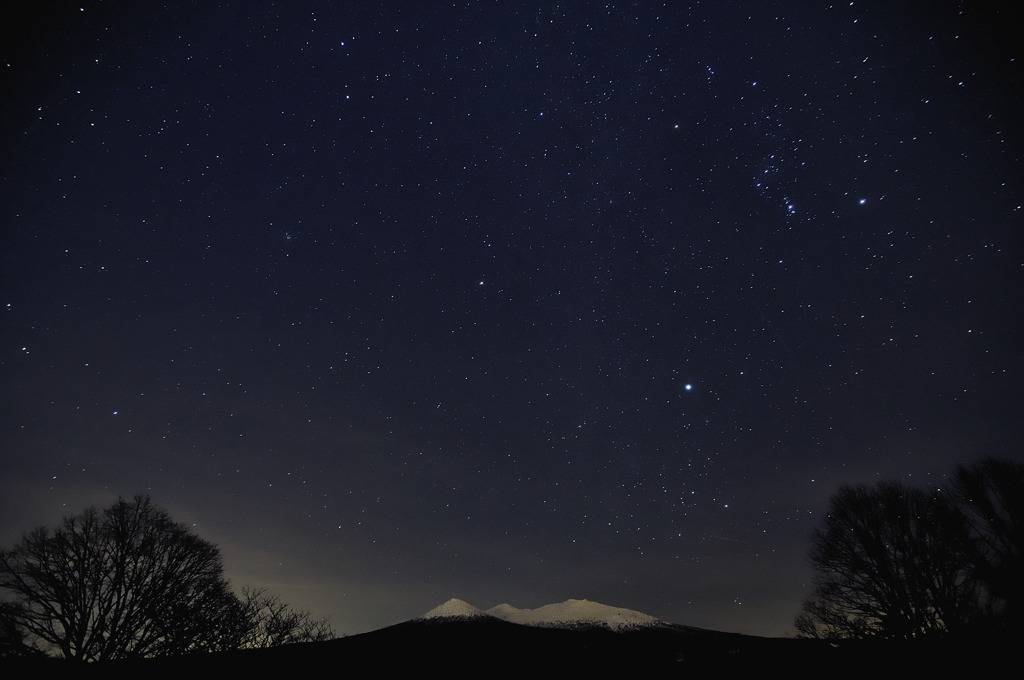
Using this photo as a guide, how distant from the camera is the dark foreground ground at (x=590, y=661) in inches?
292

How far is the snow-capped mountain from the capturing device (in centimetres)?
3800

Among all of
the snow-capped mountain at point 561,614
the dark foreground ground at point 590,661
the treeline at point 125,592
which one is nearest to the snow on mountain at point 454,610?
the snow-capped mountain at point 561,614

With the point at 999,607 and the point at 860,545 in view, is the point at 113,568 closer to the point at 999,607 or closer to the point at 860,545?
the point at 860,545

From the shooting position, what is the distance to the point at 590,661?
916cm

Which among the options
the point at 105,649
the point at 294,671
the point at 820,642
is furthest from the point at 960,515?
the point at 105,649

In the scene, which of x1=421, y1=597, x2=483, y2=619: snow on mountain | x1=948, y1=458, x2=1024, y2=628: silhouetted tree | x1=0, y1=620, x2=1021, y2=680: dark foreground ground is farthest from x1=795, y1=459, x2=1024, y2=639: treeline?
x1=421, y1=597, x2=483, y2=619: snow on mountain

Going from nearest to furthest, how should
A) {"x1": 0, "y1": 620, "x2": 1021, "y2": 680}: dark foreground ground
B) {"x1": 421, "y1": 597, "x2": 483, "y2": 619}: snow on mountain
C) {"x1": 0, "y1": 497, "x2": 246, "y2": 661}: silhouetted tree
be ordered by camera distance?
1. {"x1": 0, "y1": 620, "x2": 1021, "y2": 680}: dark foreground ground
2. {"x1": 0, "y1": 497, "x2": 246, "y2": 661}: silhouetted tree
3. {"x1": 421, "y1": 597, "x2": 483, "y2": 619}: snow on mountain

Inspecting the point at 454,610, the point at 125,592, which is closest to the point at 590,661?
the point at 125,592

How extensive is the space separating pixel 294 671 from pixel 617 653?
7121 millimetres

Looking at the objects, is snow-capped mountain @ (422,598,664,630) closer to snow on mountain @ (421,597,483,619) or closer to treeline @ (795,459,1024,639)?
snow on mountain @ (421,597,483,619)

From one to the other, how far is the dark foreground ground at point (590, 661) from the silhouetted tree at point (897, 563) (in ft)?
51.6

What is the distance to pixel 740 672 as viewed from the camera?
302 inches

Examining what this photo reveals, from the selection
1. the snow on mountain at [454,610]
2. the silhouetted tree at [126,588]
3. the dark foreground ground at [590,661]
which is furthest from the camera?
the snow on mountain at [454,610]

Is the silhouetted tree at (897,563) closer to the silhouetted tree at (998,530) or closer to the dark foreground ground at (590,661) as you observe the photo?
the silhouetted tree at (998,530)
